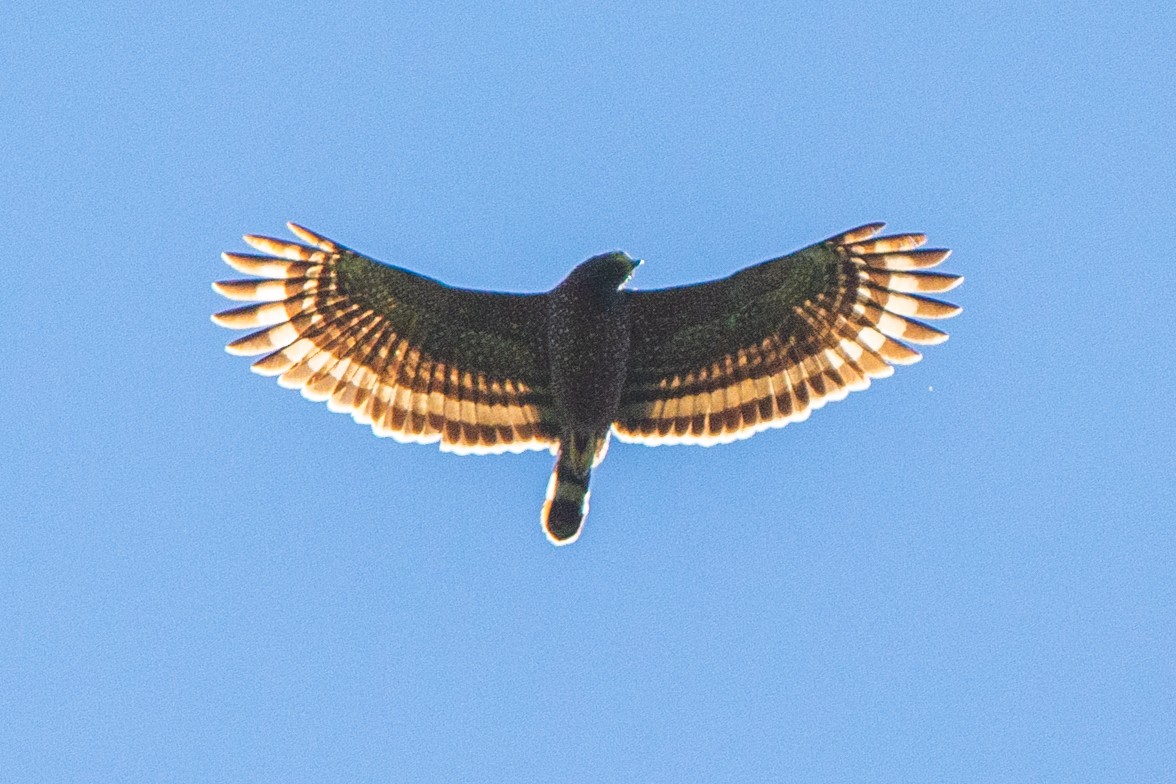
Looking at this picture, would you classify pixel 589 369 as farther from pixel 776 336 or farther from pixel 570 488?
pixel 776 336

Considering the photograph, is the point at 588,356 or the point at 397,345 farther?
the point at 397,345

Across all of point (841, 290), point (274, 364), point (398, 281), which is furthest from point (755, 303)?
point (274, 364)

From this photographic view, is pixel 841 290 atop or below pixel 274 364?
atop

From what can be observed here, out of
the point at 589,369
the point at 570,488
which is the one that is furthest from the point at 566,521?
the point at 589,369

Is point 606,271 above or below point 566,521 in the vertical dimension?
above

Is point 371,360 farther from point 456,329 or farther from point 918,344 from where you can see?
point 918,344

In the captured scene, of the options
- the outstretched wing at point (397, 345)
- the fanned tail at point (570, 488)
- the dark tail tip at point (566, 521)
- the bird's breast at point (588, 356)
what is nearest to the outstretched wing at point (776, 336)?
the bird's breast at point (588, 356)
